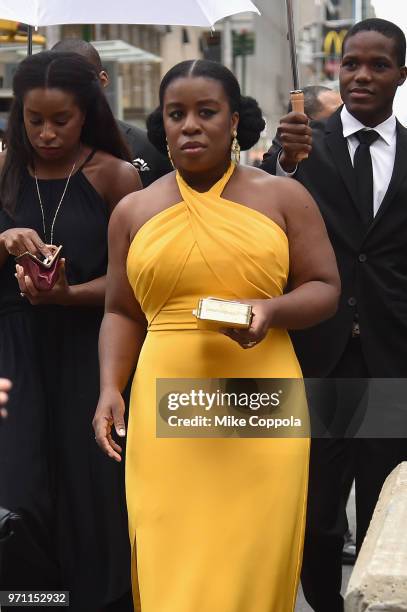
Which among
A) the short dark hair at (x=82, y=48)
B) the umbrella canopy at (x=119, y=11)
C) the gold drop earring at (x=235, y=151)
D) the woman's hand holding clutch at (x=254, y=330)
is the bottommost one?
the woman's hand holding clutch at (x=254, y=330)

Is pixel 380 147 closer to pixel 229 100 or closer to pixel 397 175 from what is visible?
pixel 397 175

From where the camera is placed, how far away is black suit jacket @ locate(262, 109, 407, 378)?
17.3ft

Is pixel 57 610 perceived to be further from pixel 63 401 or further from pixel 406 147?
pixel 406 147

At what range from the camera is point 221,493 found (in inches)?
169

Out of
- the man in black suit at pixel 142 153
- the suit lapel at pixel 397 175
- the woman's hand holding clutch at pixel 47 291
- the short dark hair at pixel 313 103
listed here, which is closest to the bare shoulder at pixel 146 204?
the woman's hand holding clutch at pixel 47 291

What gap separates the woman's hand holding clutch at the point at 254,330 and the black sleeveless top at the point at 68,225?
4.20 feet

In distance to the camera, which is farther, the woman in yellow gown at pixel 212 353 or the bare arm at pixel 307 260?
the bare arm at pixel 307 260

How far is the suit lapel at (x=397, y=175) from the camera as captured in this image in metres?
5.26

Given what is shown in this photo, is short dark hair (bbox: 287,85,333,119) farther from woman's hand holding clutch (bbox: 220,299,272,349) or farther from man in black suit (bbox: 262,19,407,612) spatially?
woman's hand holding clutch (bbox: 220,299,272,349)

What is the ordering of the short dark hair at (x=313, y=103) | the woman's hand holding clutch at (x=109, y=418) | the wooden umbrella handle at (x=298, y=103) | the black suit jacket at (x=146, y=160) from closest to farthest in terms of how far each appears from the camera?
the woman's hand holding clutch at (x=109, y=418) → the wooden umbrella handle at (x=298, y=103) → the black suit jacket at (x=146, y=160) → the short dark hair at (x=313, y=103)

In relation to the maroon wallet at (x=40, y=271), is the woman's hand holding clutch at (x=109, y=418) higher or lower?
lower

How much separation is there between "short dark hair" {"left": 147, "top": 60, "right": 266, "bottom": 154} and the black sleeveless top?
554mm

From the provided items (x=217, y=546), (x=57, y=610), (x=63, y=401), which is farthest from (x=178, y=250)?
(x=57, y=610)

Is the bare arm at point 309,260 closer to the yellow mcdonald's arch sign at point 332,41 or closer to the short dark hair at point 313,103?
the short dark hair at point 313,103
